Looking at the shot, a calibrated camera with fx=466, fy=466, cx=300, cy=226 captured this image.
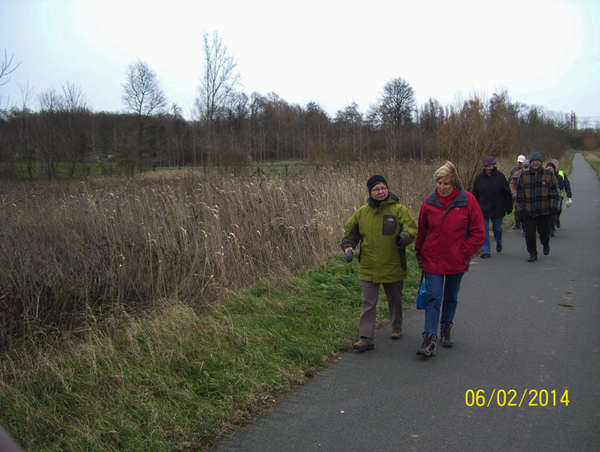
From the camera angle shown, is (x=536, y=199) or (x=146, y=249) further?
(x=536, y=199)

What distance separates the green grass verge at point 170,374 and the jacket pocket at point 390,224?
4.10 feet

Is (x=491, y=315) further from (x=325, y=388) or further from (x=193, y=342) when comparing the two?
(x=193, y=342)

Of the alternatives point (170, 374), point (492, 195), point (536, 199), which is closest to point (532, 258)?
point (536, 199)

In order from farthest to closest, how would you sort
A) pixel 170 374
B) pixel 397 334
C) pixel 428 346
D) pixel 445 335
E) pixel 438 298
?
1. pixel 397 334
2. pixel 445 335
3. pixel 438 298
4. pixel 428 346
5. pixel 170 374

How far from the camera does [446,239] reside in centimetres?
463

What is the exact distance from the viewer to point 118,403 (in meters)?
3.51

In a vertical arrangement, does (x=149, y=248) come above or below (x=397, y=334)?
above

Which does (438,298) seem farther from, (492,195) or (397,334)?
(492,195)

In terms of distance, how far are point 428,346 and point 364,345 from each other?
2.07 ft

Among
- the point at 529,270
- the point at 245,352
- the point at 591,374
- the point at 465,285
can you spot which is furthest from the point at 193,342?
the point at 529,270

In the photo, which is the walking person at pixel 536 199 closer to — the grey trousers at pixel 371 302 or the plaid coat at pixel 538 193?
the plaid coat at pixel 538 193

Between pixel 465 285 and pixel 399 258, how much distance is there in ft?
9.80

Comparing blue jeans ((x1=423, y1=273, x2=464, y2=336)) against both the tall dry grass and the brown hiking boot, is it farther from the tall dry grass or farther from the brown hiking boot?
the tall dry grass

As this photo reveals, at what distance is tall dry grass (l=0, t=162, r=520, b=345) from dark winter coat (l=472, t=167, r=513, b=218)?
9.84ft
